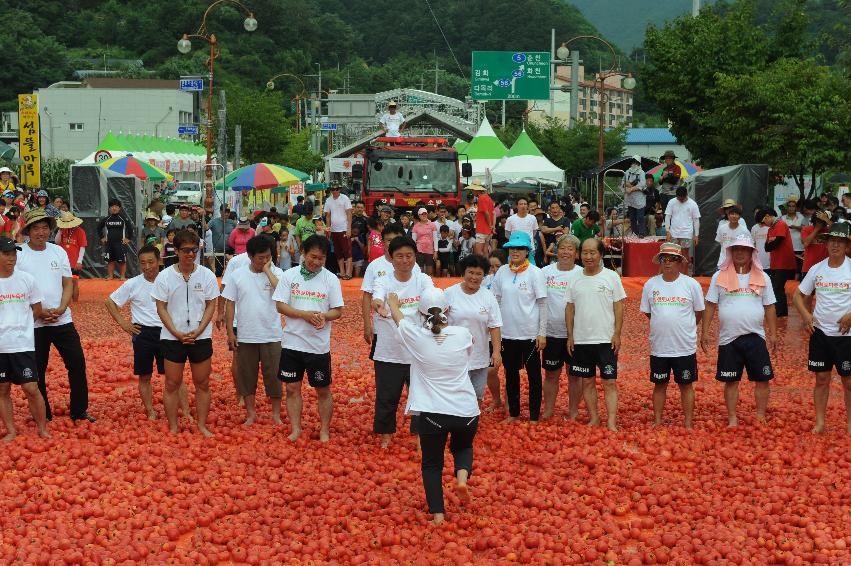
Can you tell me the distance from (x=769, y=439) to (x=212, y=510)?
195 inches

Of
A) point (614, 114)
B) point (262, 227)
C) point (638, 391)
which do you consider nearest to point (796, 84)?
point (262, 227)

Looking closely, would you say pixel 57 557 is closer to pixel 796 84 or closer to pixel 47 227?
pixel 47 227

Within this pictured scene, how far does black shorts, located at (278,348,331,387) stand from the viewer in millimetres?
9492

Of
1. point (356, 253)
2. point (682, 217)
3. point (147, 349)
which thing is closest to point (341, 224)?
point (356, 253)

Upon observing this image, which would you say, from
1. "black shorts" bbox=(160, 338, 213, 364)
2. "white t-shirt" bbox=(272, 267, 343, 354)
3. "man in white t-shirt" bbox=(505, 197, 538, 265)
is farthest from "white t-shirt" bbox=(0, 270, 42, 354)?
"man in white t-shirt" bbox=(505, 197, 538, 265)

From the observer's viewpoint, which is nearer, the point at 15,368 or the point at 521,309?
the point at 15,368

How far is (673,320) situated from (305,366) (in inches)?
130

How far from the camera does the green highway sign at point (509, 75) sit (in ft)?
185

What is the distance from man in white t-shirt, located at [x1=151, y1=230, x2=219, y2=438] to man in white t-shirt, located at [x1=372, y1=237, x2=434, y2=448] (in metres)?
1.55

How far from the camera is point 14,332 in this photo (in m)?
9.34

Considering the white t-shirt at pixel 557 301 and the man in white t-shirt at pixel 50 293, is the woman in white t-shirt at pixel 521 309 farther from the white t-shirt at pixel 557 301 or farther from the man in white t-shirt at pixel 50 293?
the man in white t-shirt at pixel 50 293

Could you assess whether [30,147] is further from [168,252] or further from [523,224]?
[523,224]

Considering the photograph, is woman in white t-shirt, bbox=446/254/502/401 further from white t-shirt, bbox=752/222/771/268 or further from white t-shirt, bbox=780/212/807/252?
white t-shirt, bbox=780/212/807/252

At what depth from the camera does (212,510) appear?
25.4 ft
